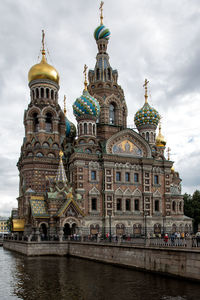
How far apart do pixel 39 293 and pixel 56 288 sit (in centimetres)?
123

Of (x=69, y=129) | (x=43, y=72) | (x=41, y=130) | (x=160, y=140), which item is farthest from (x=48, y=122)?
(x=160, y=140)

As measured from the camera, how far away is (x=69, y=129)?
47.4 m

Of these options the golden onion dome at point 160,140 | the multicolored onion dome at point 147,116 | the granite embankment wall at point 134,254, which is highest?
the multicolored onion dome at point 147,116

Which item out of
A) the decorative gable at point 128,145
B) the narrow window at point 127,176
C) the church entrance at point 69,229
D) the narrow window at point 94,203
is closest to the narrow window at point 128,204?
the narrow window at point 127,176

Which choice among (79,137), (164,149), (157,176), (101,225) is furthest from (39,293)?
(164,149)

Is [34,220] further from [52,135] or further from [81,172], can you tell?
[52,135]

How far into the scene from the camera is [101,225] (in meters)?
38.4

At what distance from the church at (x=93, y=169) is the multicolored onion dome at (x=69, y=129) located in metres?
1.38

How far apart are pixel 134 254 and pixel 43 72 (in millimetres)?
27847

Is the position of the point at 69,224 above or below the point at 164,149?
below

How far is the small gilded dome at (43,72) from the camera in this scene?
43375 mm

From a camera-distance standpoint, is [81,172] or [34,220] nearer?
[34,220]

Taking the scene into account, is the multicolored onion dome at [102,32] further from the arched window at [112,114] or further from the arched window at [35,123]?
the arched window at [35,123]

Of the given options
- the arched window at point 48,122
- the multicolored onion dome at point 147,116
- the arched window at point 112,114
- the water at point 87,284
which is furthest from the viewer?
the arched window at point 112,114
